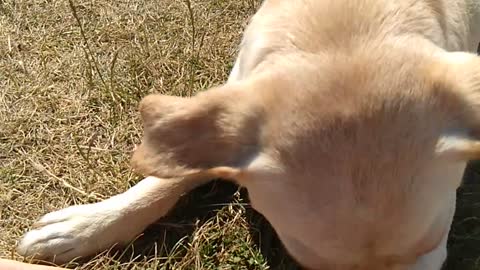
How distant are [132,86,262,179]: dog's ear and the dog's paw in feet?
3.02

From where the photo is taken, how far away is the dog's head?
2303 millimetres

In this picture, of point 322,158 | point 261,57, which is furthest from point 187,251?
point 322,158

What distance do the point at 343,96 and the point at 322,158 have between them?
0.63 ft

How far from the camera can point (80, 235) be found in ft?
11.0

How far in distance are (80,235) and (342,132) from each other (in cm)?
149

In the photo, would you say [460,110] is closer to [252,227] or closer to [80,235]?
[252,227]

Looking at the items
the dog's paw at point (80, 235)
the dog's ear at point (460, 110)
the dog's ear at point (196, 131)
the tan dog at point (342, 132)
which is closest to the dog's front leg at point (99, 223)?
the dog's paw at point (80, 235)

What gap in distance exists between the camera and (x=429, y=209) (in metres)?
2.44

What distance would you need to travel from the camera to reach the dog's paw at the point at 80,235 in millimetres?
3340

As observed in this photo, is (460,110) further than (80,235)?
No

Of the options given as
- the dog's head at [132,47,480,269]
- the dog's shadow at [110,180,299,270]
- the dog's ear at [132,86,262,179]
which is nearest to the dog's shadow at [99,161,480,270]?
the dog's shadow at [110,180,299,270]

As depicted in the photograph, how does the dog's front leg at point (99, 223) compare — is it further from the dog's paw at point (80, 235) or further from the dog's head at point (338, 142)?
the dog's head at point (338, 142)

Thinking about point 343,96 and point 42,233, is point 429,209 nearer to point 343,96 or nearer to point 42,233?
point 343,96

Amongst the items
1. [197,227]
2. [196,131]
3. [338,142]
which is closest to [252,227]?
[197,227]
